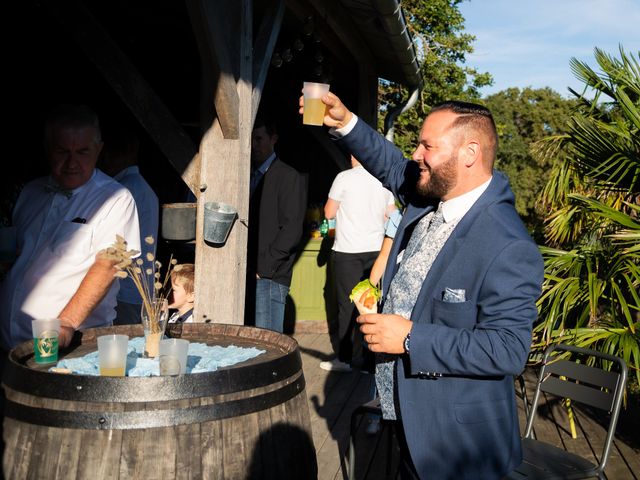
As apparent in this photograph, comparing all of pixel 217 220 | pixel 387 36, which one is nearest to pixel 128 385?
pixel 217 220

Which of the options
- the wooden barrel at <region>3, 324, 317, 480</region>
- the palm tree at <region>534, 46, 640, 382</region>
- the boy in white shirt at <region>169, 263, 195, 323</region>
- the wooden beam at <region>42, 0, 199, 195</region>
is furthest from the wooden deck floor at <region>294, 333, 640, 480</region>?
the wooden beam at <region>42, 0, 199, 195</region>

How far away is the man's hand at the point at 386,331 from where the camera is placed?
2145 mm

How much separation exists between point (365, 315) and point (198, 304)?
6.34ft

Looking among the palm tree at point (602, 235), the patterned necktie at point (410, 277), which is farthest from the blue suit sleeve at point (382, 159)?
the palm tree at point (602, 235)

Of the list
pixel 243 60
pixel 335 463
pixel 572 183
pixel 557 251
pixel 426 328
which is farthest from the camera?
pixel 572 183

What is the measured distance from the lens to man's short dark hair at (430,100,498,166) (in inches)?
88.9

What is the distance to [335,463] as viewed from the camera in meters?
4.14

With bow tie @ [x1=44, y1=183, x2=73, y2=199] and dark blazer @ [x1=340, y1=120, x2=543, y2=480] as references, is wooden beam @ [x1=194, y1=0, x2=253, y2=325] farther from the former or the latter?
dark blazer @ [x1=340, y1=120, x2=543, y2=480]

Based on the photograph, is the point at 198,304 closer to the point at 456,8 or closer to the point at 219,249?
the point at 219,249

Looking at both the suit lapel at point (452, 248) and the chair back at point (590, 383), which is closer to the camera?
the suit lapel at point (452, 248)

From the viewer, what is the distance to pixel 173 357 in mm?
2219

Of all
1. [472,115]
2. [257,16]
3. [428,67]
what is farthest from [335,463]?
[428,67]

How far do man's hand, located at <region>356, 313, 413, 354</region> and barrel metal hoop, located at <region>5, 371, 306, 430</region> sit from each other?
1.26 ft

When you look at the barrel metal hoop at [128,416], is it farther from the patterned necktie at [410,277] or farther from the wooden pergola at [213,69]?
the wooden pergola at [213,69]
